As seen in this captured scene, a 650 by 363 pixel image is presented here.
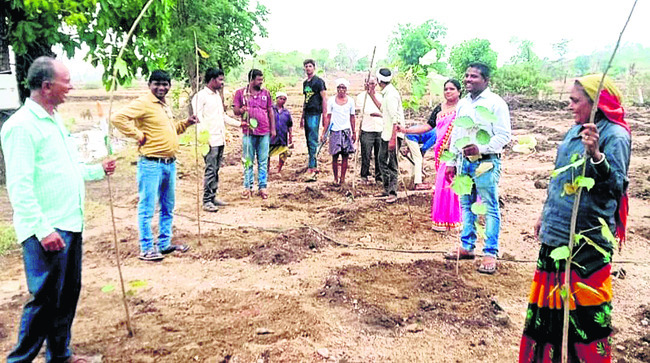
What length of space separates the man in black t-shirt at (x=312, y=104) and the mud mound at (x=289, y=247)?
2.74m

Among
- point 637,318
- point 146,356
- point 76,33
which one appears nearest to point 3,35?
point 76,33

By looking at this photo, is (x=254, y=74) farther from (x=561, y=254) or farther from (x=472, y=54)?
(x=472, y=54)

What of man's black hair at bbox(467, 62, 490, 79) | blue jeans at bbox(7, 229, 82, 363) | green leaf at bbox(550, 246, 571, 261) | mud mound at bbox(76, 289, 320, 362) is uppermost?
man's black hair at bbox(467, 62, 490, 79)

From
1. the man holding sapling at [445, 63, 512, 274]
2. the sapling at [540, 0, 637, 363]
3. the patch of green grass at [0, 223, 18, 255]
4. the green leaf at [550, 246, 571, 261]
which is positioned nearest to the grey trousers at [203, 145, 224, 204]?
the patch of green grass at [0, 223, 18, 255]

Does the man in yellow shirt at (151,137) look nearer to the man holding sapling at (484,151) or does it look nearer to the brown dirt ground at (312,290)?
the brown dirt ground at (312,290)

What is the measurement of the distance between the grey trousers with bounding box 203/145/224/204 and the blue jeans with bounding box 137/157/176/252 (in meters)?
1.49

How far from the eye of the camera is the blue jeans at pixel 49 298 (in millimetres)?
2561

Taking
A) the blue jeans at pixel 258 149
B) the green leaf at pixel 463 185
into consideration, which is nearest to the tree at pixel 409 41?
the blue jeans at pixel 258 149

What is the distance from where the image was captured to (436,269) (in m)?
4.27

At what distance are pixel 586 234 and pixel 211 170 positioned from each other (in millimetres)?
4542

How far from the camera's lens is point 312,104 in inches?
304

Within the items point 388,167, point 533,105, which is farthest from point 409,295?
point 533,105

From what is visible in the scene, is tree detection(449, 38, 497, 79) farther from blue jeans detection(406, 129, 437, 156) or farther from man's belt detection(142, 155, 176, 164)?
man's belt detection(142, 155, 176, 164)

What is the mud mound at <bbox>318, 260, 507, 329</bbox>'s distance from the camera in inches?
136
